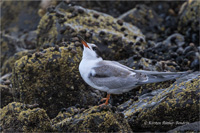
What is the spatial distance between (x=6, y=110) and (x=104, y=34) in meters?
4.39

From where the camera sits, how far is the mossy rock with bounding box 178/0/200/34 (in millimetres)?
12414

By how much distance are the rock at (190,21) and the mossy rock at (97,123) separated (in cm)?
698

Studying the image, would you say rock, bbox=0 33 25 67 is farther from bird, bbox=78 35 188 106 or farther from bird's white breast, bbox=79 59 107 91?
bird, bbox=78 35 188 106

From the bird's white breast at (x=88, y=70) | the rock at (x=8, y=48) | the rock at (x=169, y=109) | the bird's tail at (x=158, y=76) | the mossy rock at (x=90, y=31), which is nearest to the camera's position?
the rock at (x=169, y=109)

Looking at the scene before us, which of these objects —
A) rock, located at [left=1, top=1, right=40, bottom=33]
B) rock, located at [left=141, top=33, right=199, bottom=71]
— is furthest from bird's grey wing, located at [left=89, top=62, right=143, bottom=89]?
rock, located at [left=1, top=1, right=40, bottom=33]

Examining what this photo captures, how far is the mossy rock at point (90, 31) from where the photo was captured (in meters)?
9.82

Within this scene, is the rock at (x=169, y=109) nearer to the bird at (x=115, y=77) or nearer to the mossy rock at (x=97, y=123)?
the bird at (x=115, y=77)

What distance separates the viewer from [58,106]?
8070mm

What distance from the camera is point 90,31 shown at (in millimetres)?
10109

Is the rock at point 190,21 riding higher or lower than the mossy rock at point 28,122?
higher

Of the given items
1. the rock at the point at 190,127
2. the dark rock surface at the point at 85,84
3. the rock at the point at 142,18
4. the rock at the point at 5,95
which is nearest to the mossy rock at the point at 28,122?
the dark rock surface at the point at 85,84

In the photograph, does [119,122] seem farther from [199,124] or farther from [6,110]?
[6,110]

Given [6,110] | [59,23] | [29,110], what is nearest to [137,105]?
[29,110]

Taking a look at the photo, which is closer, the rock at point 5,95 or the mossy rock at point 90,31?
the rock at point 5,95
